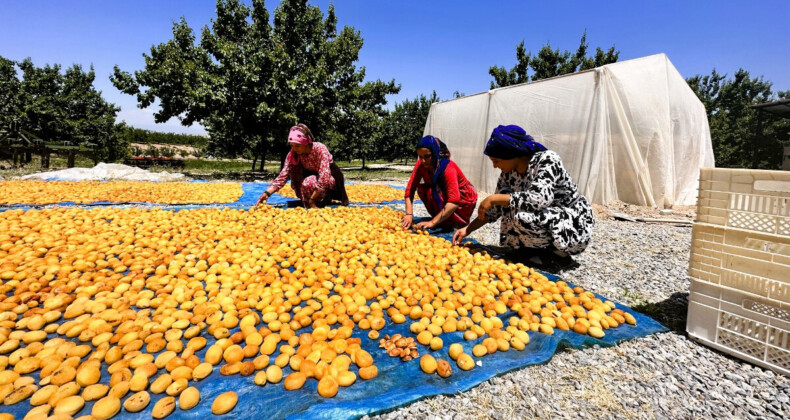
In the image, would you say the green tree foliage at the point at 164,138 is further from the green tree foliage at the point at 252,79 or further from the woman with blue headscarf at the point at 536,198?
the woman with blue headscarf at the point at 536,198

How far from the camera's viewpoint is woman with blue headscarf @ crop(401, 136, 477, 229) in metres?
3.44

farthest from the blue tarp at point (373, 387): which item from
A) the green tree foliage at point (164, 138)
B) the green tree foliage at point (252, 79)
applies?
the green tree foliage at point (164, 138)

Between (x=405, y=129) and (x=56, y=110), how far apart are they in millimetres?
22677

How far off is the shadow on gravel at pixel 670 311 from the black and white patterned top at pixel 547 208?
631 mm

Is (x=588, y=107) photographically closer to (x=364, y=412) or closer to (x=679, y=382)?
(x=679, y=382)

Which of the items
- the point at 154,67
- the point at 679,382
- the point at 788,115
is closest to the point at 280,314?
the point at 679,382

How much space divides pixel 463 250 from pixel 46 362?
2413mm

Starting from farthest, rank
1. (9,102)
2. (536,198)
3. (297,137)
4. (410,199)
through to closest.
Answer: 1. (9,102)
2. (297,137)
3. (410,199)
4. (536,198)

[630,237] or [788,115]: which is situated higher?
[788,115]

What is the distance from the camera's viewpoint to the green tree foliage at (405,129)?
28406 millimetres

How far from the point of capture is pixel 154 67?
11.8m

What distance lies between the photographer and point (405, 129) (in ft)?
96.0

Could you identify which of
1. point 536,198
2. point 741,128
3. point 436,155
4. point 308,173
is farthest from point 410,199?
point 741,128

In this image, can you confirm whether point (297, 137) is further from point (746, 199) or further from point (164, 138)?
point (164, 138)
